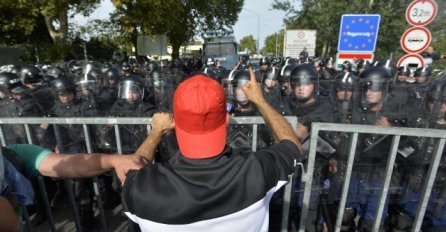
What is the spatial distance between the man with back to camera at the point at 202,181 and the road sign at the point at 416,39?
6.54 m

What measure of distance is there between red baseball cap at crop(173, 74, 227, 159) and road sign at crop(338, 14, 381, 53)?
24.9ft

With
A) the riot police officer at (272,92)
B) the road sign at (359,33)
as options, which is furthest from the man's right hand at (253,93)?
the road sign at (359,33)

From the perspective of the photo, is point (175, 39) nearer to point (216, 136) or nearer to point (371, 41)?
point (371, 41)

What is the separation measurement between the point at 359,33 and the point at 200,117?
780 cm

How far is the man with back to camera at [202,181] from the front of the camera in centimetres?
125

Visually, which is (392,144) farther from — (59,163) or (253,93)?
(59,163)

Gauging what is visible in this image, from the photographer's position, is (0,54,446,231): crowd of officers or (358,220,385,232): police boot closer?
(0,54,446,231): crowd of officers

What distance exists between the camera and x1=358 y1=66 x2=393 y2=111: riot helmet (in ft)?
11.8

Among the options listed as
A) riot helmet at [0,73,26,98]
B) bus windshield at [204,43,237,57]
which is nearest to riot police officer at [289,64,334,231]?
riot helmet at [0,73,26,98]

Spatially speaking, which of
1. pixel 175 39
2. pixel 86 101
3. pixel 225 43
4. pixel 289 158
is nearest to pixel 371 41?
pixel 86 101

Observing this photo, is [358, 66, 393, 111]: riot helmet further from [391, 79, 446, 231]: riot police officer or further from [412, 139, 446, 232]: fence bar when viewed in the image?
[412, 139, 446, 232]: fence bar

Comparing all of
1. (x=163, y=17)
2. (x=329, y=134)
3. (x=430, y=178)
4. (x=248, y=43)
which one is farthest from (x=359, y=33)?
(x=248, y=43)

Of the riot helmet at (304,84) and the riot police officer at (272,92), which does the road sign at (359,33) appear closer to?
the riot police officer at (272,92)

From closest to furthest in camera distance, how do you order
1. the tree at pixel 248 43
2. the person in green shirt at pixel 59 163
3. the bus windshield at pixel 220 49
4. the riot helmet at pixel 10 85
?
the person in green shirt at pixel 59 163 → the riot helmet at pixel 10 85 → the bus windshield at pixel 220 49 → the tree at pixel 248 43
